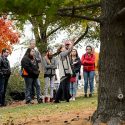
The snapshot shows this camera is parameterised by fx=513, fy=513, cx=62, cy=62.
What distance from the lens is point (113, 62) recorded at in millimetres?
7516

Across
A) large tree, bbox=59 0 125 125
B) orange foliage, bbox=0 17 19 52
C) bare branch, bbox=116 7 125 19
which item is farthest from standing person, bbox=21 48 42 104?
orange foliage, bbox=0 17 19 52

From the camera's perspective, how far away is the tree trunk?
7516 mm

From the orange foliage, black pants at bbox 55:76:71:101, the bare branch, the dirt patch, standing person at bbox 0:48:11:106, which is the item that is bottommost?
the dirt patch

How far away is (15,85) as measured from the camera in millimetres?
19328

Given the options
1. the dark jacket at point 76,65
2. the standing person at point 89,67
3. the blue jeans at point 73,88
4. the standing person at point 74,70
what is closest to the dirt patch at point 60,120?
the standing person at point 74,70

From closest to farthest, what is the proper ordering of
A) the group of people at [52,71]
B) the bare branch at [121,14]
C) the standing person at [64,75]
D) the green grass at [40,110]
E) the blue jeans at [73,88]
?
the bare branch at [121,14]
the green grass at [40,110]
the standing person at [64,75]
the group of people at [52,71]
the blue jeans at [73,88]

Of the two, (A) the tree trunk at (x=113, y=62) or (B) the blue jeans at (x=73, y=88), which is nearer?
(A) the tree trunk at (x=113, y=62)

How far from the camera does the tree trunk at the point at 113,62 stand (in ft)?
24.7

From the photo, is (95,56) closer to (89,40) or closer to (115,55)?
(115,55)

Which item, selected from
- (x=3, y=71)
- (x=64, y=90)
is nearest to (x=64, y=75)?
(x=64, y=90)

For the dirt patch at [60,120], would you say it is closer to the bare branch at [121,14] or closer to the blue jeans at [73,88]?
the bare branch at [121,14]

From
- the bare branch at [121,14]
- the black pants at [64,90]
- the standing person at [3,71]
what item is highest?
the bare branch at [121,14]

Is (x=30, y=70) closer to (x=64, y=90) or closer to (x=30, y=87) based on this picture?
(x=30, y=87)

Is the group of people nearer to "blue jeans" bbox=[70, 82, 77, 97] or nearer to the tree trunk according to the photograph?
"blue jeans" bbox=[70, 82, 77, 97]
